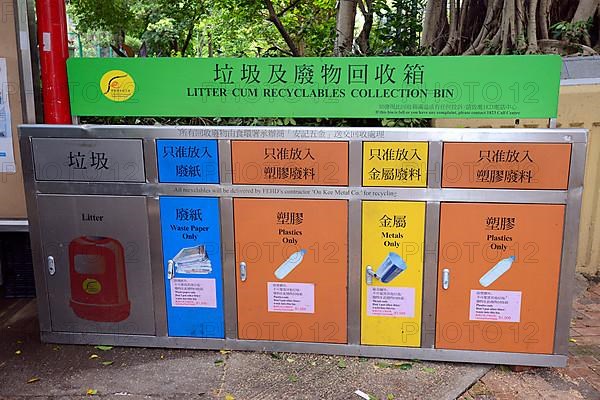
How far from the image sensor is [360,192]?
3213 mm

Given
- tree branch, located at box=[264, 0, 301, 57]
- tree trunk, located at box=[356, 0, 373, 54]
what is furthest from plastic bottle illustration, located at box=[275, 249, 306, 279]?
tree branch, located at box=[264, 0, 301, 57]

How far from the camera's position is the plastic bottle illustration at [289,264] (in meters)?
3.36

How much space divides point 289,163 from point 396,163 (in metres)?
0.65

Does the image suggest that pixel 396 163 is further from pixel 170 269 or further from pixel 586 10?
pixel 586 10

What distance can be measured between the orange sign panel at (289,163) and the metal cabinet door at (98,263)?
71 centimetres

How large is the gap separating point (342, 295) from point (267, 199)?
780 millimetres

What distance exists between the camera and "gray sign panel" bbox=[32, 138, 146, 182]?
332cm

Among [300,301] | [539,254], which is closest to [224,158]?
[300,301]

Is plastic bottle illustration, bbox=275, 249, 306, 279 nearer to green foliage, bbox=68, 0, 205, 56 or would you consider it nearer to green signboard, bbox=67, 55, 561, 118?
green signboard, bbox=67, 55, 561, 118

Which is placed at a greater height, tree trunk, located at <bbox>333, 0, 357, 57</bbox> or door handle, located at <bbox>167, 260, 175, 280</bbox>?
tree trunk, located at <bbox>333, 0, 357, 57</bbox>

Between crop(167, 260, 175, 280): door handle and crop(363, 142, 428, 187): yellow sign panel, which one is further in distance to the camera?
crop(167, 260, 175, 280): door handle

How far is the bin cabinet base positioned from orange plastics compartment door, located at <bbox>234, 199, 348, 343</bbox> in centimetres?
6

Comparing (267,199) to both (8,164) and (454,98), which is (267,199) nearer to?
(454,98)

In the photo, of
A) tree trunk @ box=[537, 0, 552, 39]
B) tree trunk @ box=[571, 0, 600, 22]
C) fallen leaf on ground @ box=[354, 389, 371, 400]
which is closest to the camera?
fallen leaf on ground @ box=[354, 389, 371, 400]
